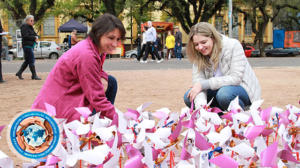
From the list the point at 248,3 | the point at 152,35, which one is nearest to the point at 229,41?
the point at 152,35

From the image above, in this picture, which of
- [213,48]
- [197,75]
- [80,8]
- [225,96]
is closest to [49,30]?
[80,8]

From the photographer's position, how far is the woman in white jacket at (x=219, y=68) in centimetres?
278

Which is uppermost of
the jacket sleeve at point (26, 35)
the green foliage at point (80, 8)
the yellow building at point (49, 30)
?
the green foliage at point (80, 8)

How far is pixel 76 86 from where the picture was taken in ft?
7.39

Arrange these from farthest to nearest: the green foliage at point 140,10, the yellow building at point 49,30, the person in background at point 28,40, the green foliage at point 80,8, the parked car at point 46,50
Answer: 1. the yellow building at point 49,30
2. the green foliage at point 80,8
3. the green foliage at point 140,10
4. the parked car at point 46,50
5. the person in background at point 28,40

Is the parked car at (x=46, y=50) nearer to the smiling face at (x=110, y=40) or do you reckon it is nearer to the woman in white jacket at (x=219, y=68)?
the woman in white jacket at (x=219, y=68)

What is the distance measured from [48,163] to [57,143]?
182mm

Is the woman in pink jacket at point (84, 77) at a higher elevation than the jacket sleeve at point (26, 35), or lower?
lower

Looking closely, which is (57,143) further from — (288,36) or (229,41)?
(288,36)

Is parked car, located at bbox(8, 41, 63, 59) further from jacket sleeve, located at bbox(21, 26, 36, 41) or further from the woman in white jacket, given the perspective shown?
the woman in white jacket

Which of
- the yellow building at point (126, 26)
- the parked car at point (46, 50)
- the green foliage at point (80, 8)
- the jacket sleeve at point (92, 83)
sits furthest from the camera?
the yellow building at point (126, 26)

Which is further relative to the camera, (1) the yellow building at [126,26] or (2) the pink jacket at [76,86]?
(1) the yellow building at [126,26]

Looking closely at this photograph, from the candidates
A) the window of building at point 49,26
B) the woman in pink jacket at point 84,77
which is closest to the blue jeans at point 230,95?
the woman in pink jacket at point 84,77

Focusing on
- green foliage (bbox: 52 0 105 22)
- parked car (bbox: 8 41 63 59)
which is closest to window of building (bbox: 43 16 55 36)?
green foliage (bbox: 52 0 105 22)
